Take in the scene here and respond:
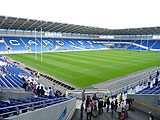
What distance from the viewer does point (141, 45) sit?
234ft

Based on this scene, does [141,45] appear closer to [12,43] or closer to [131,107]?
[12,43]

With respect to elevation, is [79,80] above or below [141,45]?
below

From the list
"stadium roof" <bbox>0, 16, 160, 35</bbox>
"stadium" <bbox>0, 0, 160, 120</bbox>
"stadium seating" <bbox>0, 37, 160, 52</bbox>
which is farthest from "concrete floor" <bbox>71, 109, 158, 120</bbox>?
"stadium seating" <bbox>0, 37, 160, 52</bbox>

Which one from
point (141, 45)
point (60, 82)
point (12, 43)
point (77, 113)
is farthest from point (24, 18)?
point (141, 45)

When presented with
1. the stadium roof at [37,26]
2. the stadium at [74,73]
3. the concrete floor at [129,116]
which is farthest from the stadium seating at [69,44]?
the concrete floor at [129,116]

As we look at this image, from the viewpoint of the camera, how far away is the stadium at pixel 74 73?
24.4 feet

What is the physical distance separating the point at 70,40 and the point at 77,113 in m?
62.8

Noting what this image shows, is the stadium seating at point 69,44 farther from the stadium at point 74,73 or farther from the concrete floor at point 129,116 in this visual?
the concrete floor at point 129,116

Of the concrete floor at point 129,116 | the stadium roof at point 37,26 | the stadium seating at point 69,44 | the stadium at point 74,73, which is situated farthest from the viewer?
the stadium seating at point 69,44

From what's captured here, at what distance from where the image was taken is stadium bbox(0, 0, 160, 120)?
293 inches

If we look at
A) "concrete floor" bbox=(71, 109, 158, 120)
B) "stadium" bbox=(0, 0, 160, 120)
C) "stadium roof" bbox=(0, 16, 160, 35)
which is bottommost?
"concrete floor" bbox=(71, 109, 158, 120)

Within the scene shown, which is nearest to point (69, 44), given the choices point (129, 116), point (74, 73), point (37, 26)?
point (37, 26)

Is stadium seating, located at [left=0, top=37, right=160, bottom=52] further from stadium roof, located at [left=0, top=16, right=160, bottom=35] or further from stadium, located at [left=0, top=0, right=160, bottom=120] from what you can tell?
stadium roof, located at [left=0, top=16, right=160, bottom=35]

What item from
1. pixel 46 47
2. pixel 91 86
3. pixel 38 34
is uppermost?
pixel 38 34
